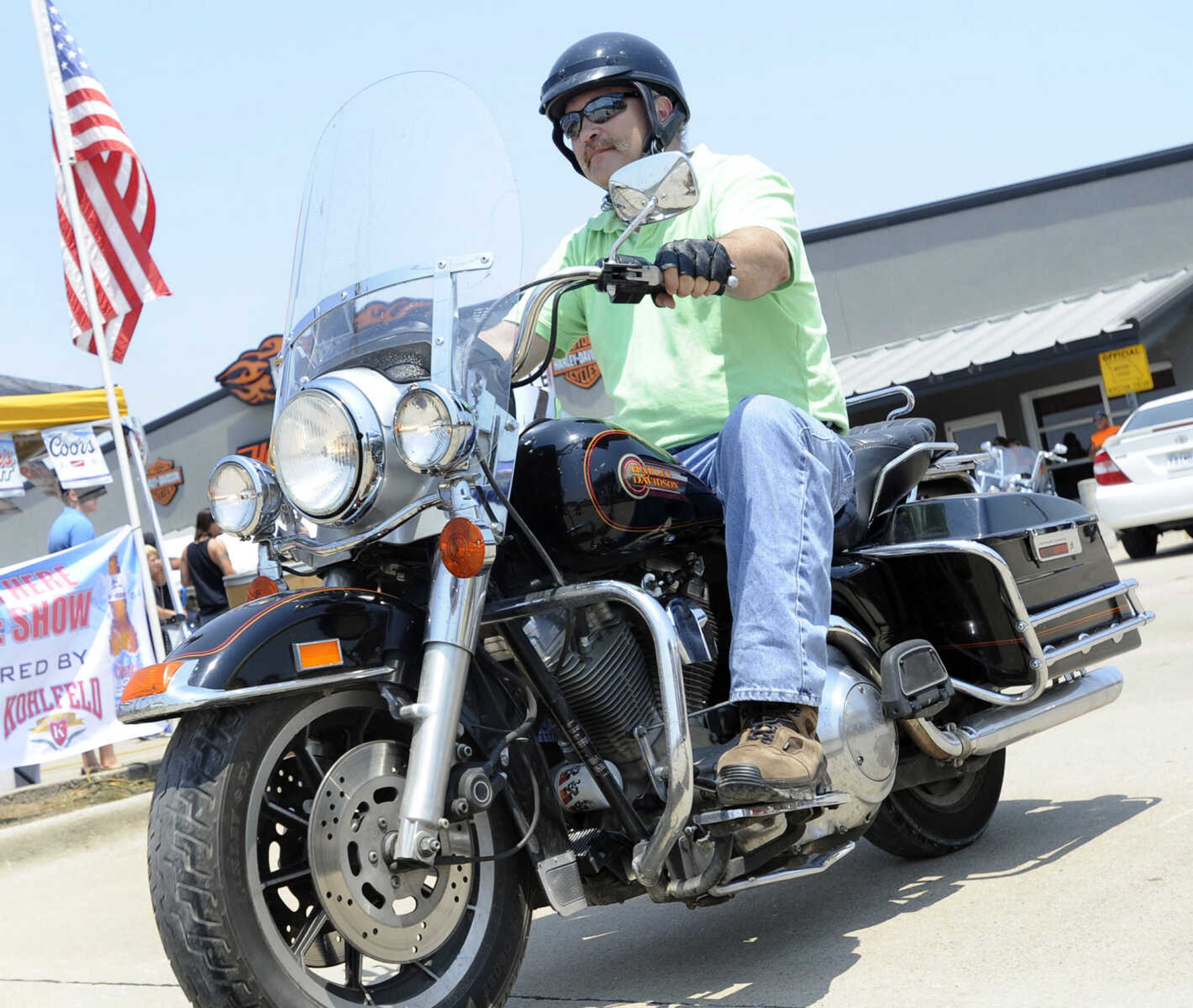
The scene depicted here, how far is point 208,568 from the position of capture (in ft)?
31.7

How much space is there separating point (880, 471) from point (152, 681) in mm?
2050

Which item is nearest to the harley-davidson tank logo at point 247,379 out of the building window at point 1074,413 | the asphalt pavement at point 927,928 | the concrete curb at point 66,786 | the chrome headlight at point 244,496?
the building window at point 1074,413

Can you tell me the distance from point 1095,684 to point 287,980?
2527mm

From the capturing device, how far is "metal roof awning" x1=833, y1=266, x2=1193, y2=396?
19.8 m

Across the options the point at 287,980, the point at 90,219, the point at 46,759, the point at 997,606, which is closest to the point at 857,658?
the point at 997,606

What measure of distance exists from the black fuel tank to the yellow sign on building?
17.5 meters

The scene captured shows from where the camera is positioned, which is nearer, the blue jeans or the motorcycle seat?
the blue jeans

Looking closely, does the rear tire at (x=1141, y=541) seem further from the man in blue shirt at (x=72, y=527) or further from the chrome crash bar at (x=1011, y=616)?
the chrome crash bar at (x=1011, y=616)

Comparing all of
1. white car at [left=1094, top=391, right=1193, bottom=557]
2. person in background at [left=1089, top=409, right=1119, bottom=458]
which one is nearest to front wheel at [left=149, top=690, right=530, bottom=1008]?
white car at [left=1094, top=391, right=1193, bottom=557]

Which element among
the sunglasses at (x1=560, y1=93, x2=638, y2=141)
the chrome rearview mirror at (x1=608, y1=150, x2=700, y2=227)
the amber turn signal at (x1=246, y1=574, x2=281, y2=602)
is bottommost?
the amber turn signal at (x1=246, y1=574, x2=281, y2=602)

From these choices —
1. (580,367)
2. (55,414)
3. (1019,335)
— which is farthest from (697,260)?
(1019,335)

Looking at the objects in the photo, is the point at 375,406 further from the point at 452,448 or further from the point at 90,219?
the point at 90,219

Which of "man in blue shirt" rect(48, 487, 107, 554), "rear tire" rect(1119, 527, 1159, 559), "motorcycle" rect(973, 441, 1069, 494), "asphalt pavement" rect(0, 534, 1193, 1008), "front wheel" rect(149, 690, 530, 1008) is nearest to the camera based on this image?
"front wheel" rect(149, 690, 530, 1008)

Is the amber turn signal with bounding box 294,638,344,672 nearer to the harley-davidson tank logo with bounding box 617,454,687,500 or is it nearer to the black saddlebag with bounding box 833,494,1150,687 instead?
the harley-davidson tank logo with bounding box 617,454,687,500
